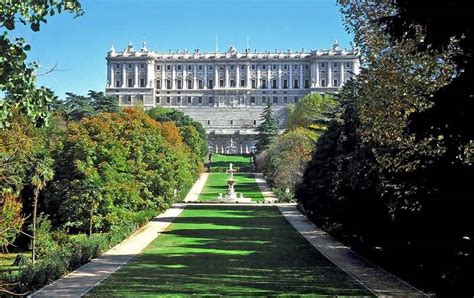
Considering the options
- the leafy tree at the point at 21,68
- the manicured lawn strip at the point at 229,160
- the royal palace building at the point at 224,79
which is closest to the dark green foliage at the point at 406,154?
the leafy tree at the point at 21,68

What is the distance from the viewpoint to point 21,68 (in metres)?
5.30

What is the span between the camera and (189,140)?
6494 cm

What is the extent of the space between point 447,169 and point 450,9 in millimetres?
2183

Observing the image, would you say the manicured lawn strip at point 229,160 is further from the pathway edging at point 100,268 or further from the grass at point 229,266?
the pathway edging at point 100,268

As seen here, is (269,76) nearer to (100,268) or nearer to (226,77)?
(226,77)

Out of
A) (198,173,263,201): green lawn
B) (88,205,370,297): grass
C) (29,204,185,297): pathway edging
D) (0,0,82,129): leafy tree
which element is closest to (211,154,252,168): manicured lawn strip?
(198,173,263,201): green lawn

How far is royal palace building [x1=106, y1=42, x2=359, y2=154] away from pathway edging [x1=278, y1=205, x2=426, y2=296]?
93.9m

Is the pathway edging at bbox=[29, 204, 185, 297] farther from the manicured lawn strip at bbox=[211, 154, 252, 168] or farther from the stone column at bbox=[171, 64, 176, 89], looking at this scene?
the stone column at bbox=[171, 64, 176, 89]

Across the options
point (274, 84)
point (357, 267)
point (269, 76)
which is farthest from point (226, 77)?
point (357, 267)

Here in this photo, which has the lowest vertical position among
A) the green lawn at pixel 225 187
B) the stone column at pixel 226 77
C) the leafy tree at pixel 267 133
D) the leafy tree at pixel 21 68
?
the green lawn at pixel 225 187

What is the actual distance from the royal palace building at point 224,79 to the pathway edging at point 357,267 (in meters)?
93.9

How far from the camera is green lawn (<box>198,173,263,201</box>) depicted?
5205 cm

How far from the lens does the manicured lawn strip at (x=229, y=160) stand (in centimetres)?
8675

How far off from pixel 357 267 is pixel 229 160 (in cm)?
7586
